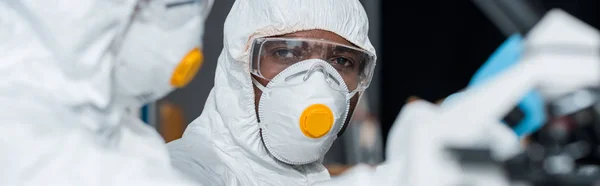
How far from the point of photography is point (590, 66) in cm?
82

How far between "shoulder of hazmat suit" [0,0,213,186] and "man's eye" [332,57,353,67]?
0.84 metres

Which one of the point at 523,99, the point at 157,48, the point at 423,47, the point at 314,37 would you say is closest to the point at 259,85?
the point at 314,37

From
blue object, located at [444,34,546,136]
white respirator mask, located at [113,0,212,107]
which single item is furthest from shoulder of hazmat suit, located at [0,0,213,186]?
blue object, located at [444,34,546,136]

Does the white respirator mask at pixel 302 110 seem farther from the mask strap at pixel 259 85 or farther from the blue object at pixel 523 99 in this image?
the blue object at pixel 523 99

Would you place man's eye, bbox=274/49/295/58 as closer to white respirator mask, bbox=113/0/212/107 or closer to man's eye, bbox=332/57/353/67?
man's eye, bbox=332/57/353/67

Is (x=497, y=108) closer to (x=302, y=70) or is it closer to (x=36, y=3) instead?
(x=36, y=3)

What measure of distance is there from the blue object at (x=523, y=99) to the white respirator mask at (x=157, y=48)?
1.24 feet

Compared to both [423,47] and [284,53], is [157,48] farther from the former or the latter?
[423,47]

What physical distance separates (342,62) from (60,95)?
928 mm

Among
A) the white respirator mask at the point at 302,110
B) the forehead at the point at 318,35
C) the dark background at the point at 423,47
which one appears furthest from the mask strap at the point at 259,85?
the dark background at the point at 423,47

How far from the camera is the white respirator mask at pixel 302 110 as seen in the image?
64.6 inches

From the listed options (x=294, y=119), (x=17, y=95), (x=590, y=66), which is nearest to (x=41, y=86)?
(x=17, y=95)

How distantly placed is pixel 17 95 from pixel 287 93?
81 cm

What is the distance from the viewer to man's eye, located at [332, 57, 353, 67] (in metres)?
1.75
